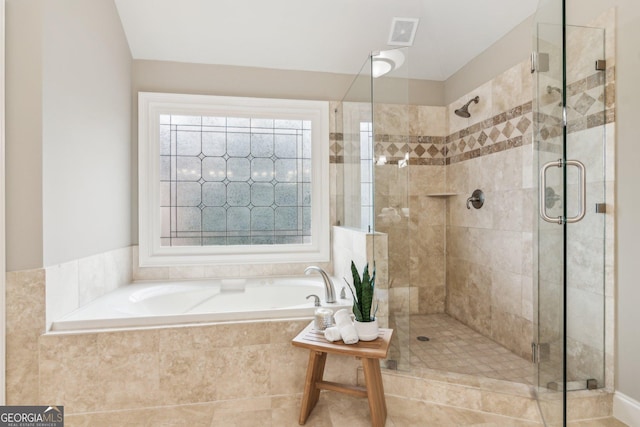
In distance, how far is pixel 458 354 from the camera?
85.1 inches

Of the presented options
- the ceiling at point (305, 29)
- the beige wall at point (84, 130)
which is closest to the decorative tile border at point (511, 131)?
the ceiling at point (305, 29)

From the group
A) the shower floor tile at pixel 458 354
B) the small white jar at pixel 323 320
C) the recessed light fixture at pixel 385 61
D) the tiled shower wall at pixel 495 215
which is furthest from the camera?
the tiled shower wall at pixel 495 215

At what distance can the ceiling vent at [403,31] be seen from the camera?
98.6 inches

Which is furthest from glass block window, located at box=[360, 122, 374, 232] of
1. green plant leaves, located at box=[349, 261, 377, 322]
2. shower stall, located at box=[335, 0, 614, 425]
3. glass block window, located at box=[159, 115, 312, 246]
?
glass block window, located at box=[159, 115, 312, 246]

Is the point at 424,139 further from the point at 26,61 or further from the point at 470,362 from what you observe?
the point at 26,61

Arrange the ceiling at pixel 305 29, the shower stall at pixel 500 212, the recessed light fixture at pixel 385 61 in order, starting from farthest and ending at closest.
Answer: the ceiling at pixel 305 29 → the recessed light fixture at pixel 385 61 → the shower stall at pixel 500 212

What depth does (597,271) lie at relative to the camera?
1644 millimetres

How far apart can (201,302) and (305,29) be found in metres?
2.25

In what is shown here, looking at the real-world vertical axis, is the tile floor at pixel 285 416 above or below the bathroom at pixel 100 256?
below

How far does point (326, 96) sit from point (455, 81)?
118 centimetres

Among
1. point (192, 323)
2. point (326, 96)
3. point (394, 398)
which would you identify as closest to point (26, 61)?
point (192, 323)

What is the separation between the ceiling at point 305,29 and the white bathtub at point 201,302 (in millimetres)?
1820

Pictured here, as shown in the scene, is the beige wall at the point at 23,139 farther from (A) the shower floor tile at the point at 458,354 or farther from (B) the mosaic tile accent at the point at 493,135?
(B) the mosaic tile accent at the point at 493,135

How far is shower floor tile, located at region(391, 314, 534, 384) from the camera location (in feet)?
6.33
